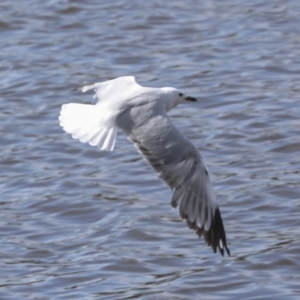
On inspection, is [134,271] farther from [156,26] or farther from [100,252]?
[156,26]

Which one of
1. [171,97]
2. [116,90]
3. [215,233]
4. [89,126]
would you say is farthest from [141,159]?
[89,126]

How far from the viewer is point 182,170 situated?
599cm

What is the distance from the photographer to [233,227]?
7.48m

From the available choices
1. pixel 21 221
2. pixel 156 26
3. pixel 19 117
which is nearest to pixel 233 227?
pixel 21 221

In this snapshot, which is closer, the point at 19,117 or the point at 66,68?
the point at 19,117

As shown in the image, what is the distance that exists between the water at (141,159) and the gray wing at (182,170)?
55 cm

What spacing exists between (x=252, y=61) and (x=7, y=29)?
2980mm

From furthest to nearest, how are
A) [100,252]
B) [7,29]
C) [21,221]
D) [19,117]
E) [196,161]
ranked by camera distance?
[7,29]
[19,117]
[21,221]
[100,252]
[196,161]

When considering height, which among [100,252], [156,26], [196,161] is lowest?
[156,26]

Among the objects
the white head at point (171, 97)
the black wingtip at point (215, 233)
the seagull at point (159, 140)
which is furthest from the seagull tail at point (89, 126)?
the black wingtip at point (215, 233)

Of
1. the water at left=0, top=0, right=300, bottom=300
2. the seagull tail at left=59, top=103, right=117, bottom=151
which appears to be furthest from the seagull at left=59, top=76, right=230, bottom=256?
the water at left=0, top=0, right=300, bottom=300

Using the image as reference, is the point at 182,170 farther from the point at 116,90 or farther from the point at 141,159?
the point at 141,159

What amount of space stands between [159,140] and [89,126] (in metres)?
0.42

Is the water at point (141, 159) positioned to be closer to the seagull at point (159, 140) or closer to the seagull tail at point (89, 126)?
the seagull at point (159, 140)
